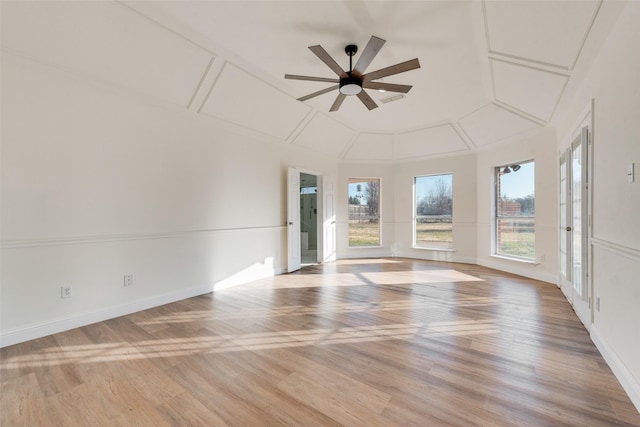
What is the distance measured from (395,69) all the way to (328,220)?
4.07 metres

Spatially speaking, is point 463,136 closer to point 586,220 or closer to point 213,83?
point 586,220

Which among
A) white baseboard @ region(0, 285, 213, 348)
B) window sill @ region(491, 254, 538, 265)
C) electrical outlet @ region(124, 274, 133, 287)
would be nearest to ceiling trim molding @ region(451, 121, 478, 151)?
window sill @ region(491, 254, 538, 265)

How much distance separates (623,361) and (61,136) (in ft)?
16.4

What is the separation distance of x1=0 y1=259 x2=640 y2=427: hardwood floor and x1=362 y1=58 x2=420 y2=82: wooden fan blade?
2.58 m

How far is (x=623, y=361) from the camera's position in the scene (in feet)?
6.22

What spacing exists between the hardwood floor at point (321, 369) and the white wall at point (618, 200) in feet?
0.84

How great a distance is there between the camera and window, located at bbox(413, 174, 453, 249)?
6.69 m

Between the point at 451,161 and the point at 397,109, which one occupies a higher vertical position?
the point at 397,109

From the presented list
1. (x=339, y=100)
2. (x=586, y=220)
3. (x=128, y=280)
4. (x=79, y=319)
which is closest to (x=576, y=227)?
(x=586, y=220)

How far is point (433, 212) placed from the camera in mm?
6891

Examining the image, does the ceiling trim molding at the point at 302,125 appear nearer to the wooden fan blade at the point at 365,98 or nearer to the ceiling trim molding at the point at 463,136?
the wooden fan blade at the point at 365,98

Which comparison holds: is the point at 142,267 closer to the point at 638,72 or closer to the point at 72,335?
the point at 72,335

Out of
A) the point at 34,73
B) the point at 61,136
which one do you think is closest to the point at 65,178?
the point at 61,136

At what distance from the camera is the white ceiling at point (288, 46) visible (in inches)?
97.7
